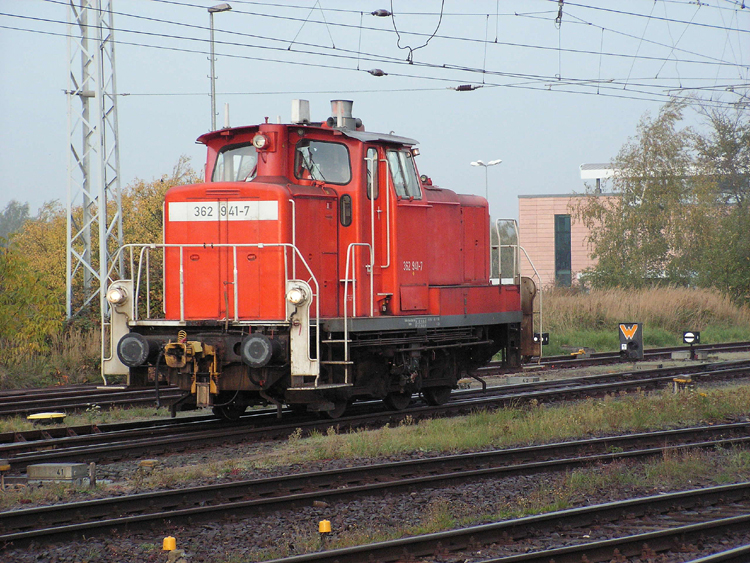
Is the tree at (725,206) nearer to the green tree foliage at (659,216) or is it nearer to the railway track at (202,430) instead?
the green tree foliage at (659,216)

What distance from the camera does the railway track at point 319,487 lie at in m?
5.62

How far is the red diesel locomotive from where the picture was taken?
9016 millimetres

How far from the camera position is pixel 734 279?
101 ft

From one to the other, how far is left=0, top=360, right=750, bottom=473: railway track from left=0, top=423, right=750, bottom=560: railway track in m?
1.99

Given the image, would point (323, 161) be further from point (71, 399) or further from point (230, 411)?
point (71, 399)

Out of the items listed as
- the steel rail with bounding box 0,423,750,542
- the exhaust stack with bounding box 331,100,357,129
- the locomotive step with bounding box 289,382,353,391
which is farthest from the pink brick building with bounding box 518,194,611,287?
the locomotive step with bounding box 289,382,353,391

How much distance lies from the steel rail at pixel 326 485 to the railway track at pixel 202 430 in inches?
78.6

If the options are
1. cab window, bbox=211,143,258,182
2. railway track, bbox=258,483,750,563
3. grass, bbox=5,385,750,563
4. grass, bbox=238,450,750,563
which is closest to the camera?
railway track, bbox=258,483,750,563

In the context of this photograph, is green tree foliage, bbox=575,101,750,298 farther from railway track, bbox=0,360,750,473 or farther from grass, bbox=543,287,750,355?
railway track, bbox=0,360,750,473

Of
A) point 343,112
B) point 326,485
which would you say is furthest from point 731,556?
point 343,112

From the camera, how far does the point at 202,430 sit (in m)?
9.66

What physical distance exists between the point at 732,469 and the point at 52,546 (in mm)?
5825

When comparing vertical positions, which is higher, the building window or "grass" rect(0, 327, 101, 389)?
the building window

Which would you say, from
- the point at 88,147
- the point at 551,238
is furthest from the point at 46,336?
the point at 551,238
